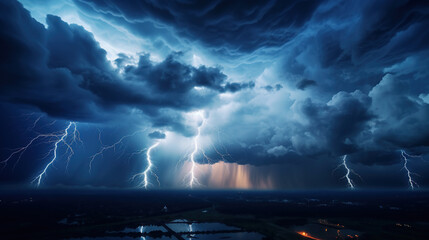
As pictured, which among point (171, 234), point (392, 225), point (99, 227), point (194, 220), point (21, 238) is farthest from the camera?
point (194, 220)

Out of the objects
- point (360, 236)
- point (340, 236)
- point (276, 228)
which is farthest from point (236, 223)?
point (360, 236)

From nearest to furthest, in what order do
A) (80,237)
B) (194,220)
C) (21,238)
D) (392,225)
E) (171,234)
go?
(21,238) < (80,237) < (171,234) < (392,225) < (194,220)

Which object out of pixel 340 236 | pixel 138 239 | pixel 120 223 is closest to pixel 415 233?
pixel 340 236

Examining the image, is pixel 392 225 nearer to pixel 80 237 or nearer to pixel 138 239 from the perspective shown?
pixel 138 239

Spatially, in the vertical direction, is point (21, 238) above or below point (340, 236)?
below

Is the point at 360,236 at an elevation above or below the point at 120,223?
above

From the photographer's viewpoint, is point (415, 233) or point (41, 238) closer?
point (41, 238)

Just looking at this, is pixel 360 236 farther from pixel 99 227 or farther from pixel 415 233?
pixel 99 227

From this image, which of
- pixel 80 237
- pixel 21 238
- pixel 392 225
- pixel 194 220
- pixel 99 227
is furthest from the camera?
pixel 194 220

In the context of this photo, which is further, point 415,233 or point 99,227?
point 99,227
